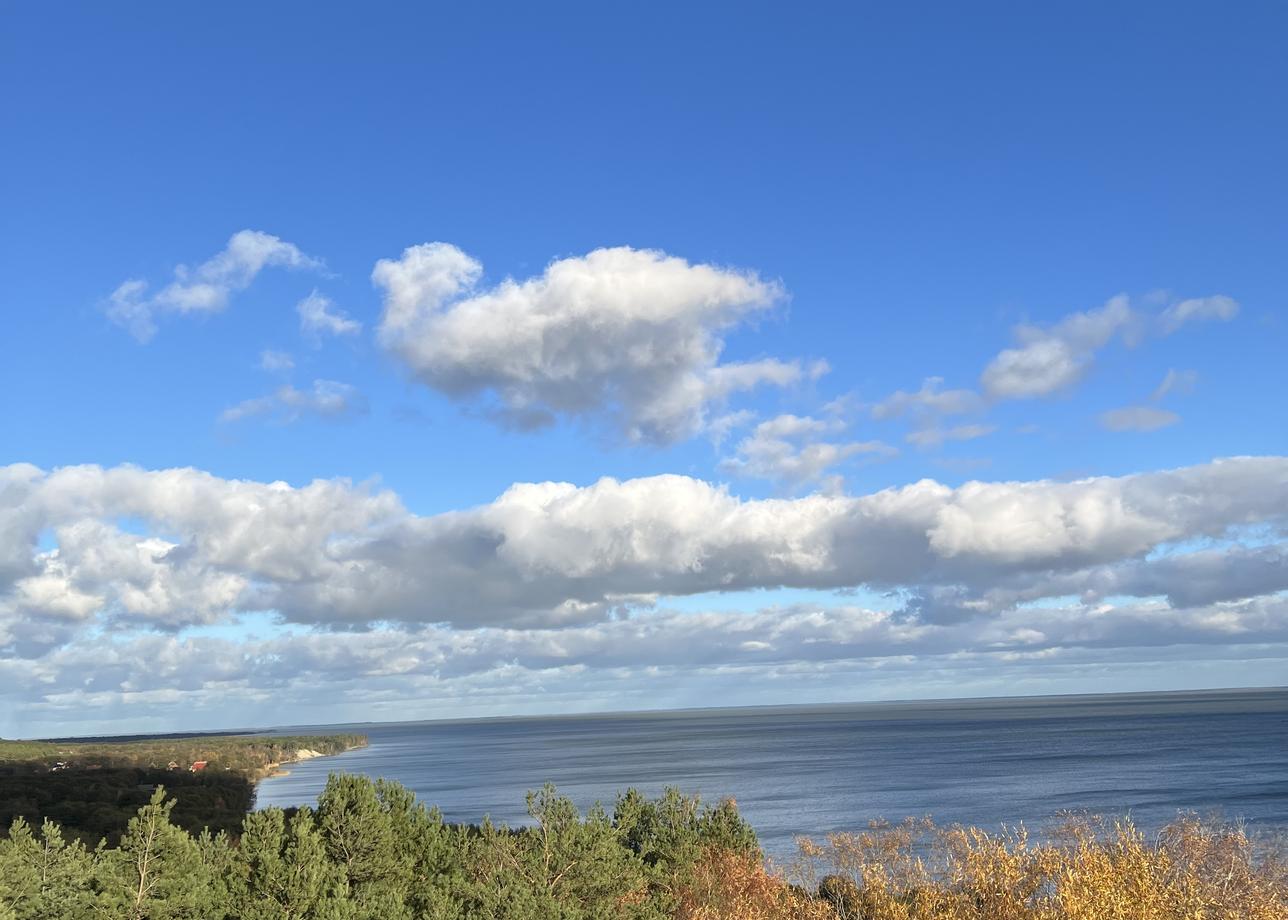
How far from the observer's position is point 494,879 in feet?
116

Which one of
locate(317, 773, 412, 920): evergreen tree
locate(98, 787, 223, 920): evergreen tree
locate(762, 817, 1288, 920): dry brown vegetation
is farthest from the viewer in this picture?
locate(317, 773, 412, 920): evergreen tree

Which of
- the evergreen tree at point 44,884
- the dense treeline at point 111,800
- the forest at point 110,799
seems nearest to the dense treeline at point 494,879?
the evergreen tree at point 44,884

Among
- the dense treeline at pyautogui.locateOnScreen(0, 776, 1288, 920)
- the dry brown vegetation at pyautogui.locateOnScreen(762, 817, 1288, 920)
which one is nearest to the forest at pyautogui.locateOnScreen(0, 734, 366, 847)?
the dense treeline at pyautogui.locateOnScreen(0, 776, 1288, 920)

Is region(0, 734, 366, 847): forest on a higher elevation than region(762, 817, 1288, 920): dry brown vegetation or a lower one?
lower

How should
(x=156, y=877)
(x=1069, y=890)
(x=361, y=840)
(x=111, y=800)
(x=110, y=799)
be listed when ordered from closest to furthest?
(x=1069, y=890), (x=156, y=877), (x=361, y=840), (x=111, y=800), (x=110, y=799)

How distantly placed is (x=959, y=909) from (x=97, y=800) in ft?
382

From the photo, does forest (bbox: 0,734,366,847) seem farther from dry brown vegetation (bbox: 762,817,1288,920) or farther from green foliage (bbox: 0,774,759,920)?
dry brown vegetation (bbox: 762,817,1288,920)

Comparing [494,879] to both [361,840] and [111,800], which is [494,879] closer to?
[361,840]

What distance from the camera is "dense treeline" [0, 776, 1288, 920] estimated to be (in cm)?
3070

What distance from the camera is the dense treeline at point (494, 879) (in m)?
30.7

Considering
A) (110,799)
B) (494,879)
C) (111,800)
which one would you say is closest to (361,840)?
(494,879)

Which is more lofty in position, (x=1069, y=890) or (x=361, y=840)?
(x=361, y=840)

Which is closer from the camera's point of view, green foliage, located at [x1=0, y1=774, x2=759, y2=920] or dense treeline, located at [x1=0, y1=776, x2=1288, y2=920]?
dense treeline, located at [x1=0, y1=776, x2=1288, y2=920]

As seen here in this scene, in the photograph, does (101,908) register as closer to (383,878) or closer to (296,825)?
(296,825)
